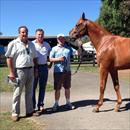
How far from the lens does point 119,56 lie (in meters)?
9.99

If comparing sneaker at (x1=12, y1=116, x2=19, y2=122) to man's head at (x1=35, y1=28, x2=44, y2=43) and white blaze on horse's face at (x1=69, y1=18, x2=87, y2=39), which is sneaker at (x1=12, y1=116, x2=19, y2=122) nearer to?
man's head at (x1=35, y1=28, x2=44, y2=43)

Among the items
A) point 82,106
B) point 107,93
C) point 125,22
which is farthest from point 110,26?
point 82,106

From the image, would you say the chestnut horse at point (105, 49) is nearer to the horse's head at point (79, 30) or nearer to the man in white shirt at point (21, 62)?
the horse's head at point (79, 30)

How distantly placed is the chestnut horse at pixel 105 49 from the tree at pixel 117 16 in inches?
701

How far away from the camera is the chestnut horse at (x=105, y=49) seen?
394 inches

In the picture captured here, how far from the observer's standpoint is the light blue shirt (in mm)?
10188

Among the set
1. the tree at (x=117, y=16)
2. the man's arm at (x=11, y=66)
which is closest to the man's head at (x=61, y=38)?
the man's arm at (x=11, y=66)

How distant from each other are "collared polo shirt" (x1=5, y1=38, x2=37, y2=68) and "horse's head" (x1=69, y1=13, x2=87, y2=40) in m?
1.54

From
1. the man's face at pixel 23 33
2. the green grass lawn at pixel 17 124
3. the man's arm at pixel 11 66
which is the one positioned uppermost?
the man's face at pixel 23 33

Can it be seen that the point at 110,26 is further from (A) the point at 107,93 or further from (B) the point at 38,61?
(B) the point at 38,61

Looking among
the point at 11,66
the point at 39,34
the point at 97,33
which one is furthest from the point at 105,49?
the point at 11,66

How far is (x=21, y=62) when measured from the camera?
Answer: 927 centimetres

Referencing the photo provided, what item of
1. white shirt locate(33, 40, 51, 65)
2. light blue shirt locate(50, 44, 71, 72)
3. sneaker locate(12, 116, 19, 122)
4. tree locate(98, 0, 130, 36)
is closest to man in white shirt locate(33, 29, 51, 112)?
white shirt locate(33, 40, 51, 65)

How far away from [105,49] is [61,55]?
1.09m
